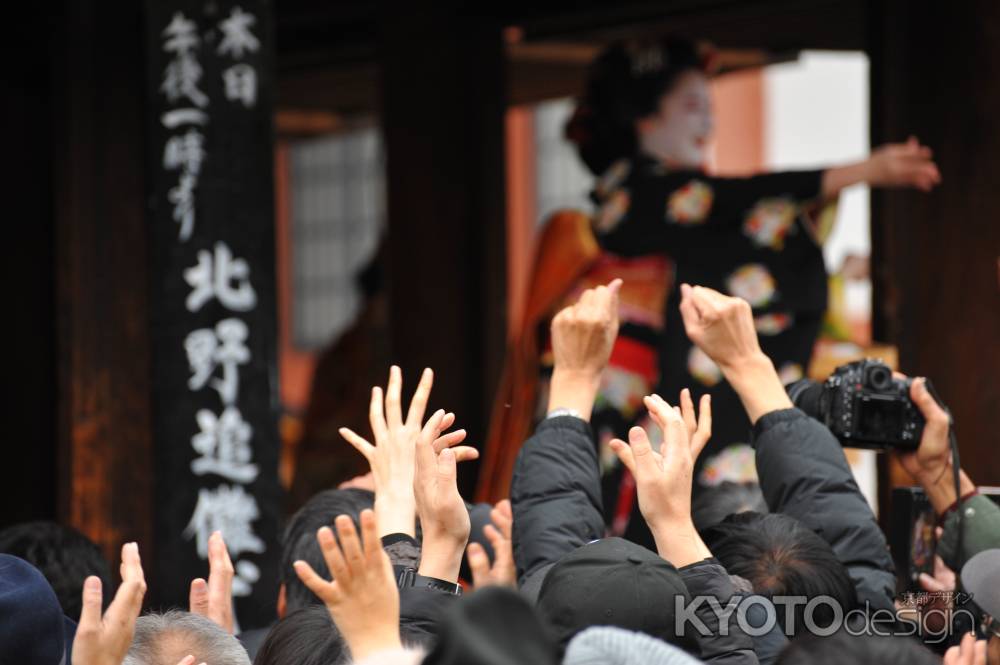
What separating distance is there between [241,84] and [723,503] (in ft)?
6.05

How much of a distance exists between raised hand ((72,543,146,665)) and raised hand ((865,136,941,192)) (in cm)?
271

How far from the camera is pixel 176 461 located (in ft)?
13.3

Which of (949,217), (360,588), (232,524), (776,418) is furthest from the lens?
(949,217)

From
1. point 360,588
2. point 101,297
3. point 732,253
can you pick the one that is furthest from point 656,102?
point 360,588

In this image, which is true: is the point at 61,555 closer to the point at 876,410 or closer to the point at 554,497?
the point at 554,497

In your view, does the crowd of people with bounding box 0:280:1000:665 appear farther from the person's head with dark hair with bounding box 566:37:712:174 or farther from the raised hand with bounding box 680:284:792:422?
the person's head with dark hair with bounding box 566:37:712:174

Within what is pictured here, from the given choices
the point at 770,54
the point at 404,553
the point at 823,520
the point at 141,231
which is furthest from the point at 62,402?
the point at 770,54

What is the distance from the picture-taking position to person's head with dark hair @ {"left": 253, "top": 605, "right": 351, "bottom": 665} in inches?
87.6

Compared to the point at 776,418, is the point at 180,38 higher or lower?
higher

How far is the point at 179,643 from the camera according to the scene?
235cm

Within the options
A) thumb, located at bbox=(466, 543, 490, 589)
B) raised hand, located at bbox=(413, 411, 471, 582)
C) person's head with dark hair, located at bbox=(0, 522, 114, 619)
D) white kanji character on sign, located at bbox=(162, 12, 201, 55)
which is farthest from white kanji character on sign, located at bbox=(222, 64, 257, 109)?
thumb, located at bbox=(466, 543, 490, 589)

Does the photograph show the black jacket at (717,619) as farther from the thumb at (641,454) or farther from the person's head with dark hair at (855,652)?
the person's head with dark hair at (855,652)

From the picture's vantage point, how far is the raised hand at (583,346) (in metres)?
2.91

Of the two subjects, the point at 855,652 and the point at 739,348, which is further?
the point at 739,348
